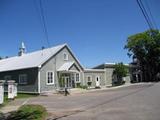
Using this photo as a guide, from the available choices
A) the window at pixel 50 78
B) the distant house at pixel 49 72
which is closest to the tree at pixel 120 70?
the distant house at pixel 49 72

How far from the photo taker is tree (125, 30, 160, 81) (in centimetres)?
6269

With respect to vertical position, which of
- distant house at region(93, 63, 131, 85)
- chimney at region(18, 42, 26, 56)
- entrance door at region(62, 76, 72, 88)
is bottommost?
entrance door at region(62, 76, 72, 88)

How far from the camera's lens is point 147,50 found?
63812mm

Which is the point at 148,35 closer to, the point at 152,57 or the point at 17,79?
the point at 152,57

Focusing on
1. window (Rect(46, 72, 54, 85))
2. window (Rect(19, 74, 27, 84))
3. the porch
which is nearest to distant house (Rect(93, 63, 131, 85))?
the porch

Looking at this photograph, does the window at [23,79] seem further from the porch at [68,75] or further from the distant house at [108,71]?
the distant house at [108,71]

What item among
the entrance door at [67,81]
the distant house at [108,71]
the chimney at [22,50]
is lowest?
the entrance door at [67,81]

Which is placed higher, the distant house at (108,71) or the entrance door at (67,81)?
the distant house at (108,71)

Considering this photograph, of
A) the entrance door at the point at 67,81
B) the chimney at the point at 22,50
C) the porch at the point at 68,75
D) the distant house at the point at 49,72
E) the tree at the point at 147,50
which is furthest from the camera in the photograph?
the tree at the point at 147,50

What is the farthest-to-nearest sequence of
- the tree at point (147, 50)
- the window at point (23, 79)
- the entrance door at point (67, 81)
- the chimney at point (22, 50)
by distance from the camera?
1. the tree at point (147, 50)
2. the chimney at point (22, 50)
3. the entrance door at point (67, 81)
4. the window at point (23, 79)

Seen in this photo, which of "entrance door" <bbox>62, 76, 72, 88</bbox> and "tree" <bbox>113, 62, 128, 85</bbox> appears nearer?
"entrance door" <bbox>62, 76, 72, 88</bbox>

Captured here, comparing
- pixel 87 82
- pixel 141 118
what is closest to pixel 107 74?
pixel 87 82

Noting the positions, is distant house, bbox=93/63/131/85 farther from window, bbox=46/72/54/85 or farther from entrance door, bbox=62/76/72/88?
window, bbox=46/72/54/85

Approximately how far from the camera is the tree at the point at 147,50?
62.7 m
